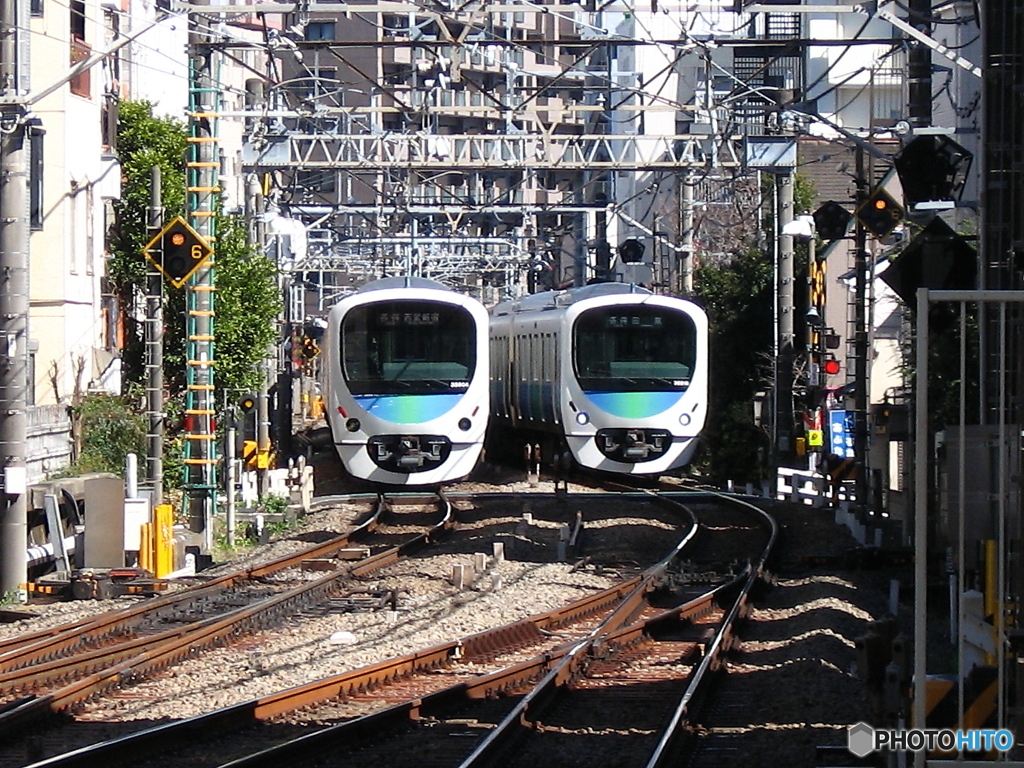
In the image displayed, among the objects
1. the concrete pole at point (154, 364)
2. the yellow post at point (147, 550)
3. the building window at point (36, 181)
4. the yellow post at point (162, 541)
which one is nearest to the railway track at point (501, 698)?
the yellow post at point (162, 541)

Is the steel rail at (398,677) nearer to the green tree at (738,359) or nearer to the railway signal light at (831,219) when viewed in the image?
the railway signal light at (831,219)

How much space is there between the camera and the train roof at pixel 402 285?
22.1 m

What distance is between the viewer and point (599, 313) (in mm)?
23797

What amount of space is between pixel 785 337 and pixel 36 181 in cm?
1153

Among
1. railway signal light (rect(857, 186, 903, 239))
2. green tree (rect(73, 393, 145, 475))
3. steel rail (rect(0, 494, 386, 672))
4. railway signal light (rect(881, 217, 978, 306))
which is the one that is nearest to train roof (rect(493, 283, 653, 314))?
railway signal light (rect(857, 186, 903, 239))

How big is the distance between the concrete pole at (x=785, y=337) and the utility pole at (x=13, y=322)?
14.5m

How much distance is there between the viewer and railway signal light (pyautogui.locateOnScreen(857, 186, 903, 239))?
733 inches

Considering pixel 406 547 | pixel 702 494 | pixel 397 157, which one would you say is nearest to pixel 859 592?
pixel 406 547

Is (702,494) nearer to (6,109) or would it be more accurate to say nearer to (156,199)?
(156,199)

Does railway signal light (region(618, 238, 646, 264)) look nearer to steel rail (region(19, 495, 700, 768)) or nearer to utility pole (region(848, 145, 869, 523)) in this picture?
utility pole (region(848, 145, 869, 523))

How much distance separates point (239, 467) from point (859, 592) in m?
11.8

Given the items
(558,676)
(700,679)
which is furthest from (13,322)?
(700,679)

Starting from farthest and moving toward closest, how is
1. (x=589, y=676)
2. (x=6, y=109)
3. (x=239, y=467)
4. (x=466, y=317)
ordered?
(x=239, y=467)
(x=466, y=317)
(x=6, y=109)
(x=589, y=676)

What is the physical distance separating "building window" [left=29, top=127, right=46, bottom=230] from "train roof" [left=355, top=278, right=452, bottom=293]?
5300 millimetres
